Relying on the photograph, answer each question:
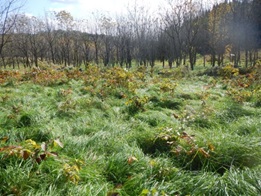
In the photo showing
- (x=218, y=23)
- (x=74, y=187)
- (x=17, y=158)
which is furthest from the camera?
(x=218, y=23)

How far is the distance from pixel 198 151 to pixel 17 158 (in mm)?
2397

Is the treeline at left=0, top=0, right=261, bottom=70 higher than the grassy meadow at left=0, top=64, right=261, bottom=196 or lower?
higher

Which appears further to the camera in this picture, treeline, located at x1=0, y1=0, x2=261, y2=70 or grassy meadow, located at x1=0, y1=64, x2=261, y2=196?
treeline, located at x1=0, y1=0, x2=261, y2=70

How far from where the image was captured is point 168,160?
3.07 metres

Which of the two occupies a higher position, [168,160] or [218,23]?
[218,23]

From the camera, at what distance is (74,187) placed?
2.34 meters

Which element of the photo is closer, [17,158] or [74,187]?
[74,187]

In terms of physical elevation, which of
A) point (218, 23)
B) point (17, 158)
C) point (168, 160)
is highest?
point (218, 23)

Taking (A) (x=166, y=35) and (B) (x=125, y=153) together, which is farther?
(A) (x=166, y=35)

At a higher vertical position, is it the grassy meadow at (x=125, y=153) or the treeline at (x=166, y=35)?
the treeline at (x=166, y=35)

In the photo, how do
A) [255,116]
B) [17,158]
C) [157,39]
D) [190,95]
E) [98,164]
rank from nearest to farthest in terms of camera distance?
[17,158] → [98,164] → [255,116] → [190,95] → [157,39]

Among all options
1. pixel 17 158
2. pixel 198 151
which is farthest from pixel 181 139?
pixel 17 158

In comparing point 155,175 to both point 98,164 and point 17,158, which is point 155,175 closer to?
point 98,164

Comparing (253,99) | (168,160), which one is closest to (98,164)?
(168,160)
